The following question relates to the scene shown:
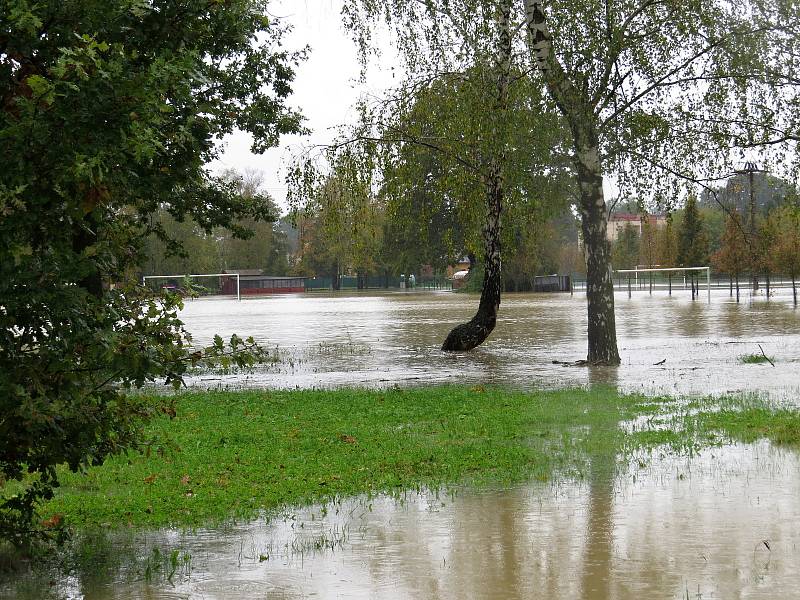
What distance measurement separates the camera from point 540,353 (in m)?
23.5

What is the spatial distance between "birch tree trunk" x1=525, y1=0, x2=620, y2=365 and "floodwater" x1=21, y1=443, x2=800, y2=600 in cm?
1086

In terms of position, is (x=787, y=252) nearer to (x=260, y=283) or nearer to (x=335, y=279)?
(x=260, y=283)

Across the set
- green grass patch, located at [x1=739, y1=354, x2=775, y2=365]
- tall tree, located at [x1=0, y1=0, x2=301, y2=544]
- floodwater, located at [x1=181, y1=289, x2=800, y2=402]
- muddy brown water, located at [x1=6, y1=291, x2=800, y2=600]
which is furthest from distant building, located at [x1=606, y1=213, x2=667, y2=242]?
tall tree, located at [x1=0, y1=0, x2=301, y2=544]

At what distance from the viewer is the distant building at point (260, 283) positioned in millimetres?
108750

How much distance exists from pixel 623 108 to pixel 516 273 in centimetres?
6599

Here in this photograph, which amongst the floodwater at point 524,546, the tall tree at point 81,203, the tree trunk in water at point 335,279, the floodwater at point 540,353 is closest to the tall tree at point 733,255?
the floodwater at point 540,353

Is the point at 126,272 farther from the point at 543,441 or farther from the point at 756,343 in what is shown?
the point at 756,343

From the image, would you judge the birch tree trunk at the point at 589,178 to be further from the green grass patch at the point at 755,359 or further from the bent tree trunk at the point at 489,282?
the bent tree trunk at the point at 489,282

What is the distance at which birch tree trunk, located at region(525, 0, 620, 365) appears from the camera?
18422mm

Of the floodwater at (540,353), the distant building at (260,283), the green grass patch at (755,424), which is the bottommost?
the floodwater at (540,353)

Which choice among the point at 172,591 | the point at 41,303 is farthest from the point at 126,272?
the point at 172,591

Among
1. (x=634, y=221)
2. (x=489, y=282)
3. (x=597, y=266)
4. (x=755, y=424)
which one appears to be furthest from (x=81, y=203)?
(x=634, y=221)

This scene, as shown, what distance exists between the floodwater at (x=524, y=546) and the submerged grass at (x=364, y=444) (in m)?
0.59

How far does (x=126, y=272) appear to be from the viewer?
602 centimetres
